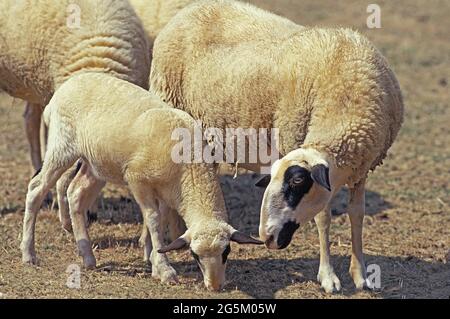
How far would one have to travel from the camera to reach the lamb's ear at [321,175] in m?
7.15

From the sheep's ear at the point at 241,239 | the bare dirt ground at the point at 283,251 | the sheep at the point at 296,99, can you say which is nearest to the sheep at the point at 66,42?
the sheep at the point at 296,99

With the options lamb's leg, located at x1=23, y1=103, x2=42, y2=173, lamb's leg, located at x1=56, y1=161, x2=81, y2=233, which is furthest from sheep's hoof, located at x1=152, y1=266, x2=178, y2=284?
lamb's leg, located at x1=23, y1=103, x2=42, y2=173

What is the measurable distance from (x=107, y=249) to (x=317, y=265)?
1.83 meters

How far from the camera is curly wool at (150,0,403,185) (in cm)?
759

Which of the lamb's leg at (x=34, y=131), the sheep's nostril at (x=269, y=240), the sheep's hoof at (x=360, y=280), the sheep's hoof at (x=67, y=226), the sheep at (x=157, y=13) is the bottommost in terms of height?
the sheep's hoof at (x=360, y=280)

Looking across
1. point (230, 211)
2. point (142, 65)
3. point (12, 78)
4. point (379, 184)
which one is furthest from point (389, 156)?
point (12, 78)

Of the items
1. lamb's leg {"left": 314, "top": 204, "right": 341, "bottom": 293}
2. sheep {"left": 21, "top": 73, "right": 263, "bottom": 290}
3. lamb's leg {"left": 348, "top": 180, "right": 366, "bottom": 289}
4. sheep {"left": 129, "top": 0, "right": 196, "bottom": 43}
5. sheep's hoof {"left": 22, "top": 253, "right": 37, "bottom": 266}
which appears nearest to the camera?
sheep {"left": 21, "top": 73, "right": 263, "bottom": 290}

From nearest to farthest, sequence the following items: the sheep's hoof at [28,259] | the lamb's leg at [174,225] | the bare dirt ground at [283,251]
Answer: the bare dirt ground at [283,251] → the sheep's hoof at [28,259] → the lamb's leg at [174,225]

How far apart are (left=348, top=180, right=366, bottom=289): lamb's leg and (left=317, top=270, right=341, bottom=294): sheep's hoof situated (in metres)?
0.23

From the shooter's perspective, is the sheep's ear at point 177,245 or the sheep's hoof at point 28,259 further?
the sheep's hoof at point 28,259

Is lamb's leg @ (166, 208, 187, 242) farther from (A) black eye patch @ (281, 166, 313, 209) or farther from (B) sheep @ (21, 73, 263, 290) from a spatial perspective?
(A) black eye patch @ (281, 166, 313, 209)

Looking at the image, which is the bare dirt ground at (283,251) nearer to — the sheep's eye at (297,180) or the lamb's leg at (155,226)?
the lamb's leg at (155,226)

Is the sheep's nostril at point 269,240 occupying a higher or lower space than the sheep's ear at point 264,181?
lower

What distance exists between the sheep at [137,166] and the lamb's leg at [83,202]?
0.01m
